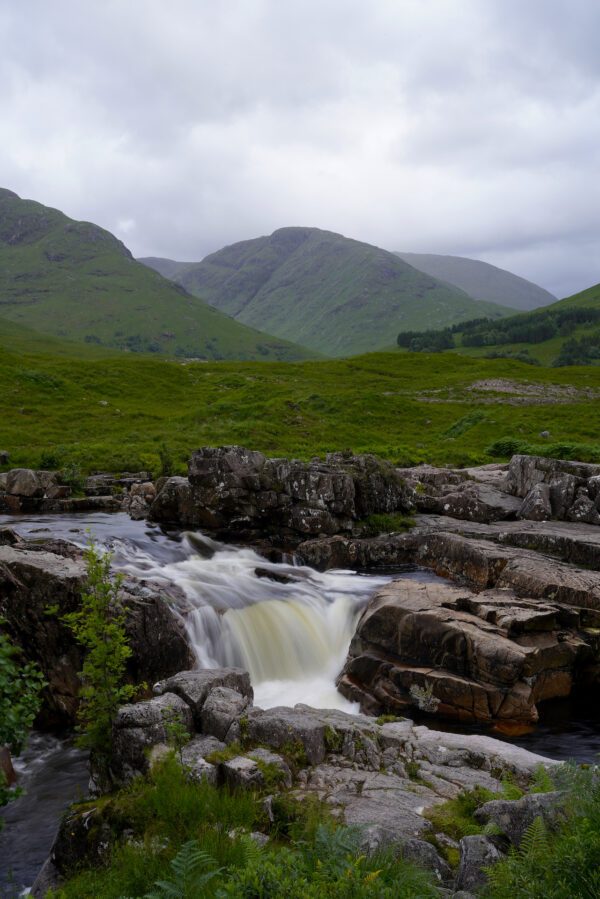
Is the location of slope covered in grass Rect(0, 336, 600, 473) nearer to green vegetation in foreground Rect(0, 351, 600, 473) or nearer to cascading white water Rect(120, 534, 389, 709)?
green vegetation in foreground Rect(0, 351, 600, 473)

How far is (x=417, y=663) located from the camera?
1570cm

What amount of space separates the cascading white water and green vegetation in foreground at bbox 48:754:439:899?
7861mm

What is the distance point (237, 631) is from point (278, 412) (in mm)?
38452

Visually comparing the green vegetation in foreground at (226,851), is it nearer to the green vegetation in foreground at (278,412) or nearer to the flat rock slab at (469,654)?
the flat rock slab at (469,654)

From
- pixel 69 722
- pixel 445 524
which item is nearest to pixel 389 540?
pixel 445 524

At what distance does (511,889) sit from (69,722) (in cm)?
1267

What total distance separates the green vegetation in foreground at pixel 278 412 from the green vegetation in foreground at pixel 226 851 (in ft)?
94.3

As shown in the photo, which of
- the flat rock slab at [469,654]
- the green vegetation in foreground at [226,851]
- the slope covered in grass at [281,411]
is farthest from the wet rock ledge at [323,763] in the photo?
the slope covered in grass at [281,411]

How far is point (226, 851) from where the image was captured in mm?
6297

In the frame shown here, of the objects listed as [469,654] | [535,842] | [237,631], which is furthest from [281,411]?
[535,842]

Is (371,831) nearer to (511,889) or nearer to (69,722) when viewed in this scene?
(511,889)

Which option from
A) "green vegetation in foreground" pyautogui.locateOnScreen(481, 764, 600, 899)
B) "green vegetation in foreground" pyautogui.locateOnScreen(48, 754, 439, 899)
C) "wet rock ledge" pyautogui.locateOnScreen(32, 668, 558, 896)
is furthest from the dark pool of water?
"green vegetation in foreground" pyautogui.locateOnScreen(481, 764, 600, 899)

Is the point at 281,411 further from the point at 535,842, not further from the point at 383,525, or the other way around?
the point at 535,842

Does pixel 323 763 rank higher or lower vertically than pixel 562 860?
lower
